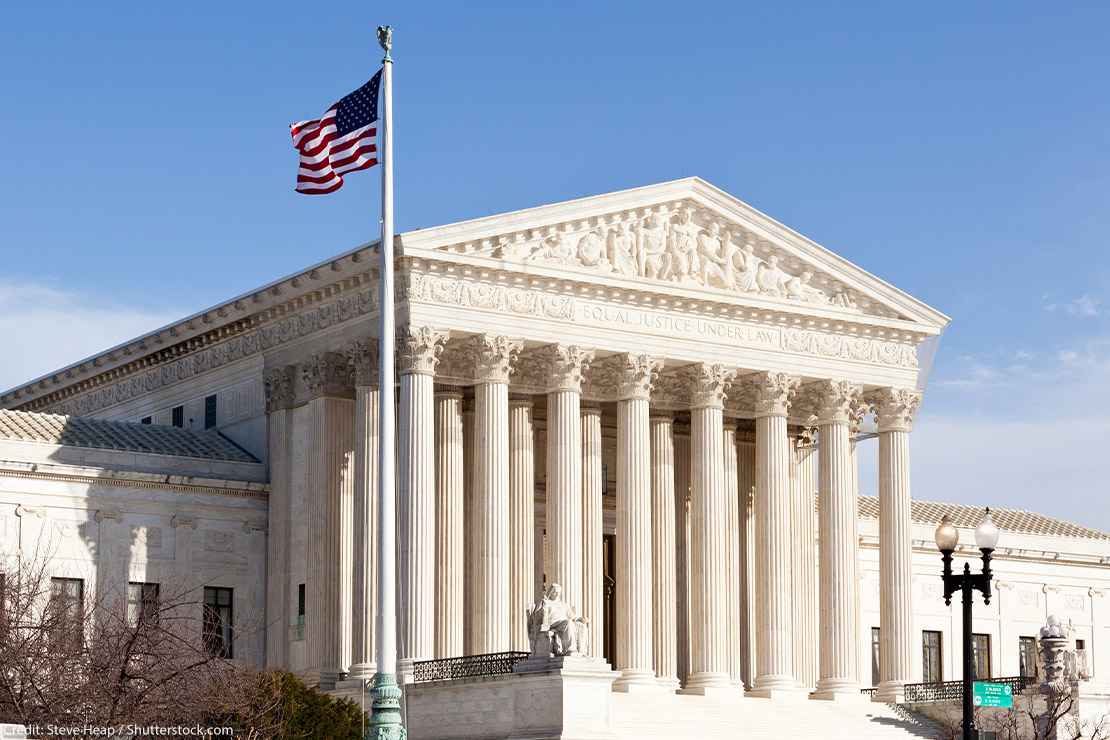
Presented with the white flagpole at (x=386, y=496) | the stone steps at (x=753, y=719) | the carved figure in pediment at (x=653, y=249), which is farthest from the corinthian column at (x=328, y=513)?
the white flagpole at (x=386, y=496)

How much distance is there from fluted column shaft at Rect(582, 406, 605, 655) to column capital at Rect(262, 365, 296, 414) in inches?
364

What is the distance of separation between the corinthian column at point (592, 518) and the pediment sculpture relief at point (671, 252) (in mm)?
5608

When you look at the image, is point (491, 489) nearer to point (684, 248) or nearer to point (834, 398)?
point (684, 248)

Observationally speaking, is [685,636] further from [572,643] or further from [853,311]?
[572,643]

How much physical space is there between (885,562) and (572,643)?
18.6m

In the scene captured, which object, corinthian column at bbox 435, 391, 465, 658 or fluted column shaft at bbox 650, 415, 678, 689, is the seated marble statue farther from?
fluted column shaft at bbox 650, 415, 678, 689

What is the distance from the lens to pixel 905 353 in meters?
70.1

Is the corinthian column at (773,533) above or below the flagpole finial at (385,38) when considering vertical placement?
below

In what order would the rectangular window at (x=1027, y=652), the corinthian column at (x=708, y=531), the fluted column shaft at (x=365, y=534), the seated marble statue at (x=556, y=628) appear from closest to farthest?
the seated marble statue at (x=556, y=628) → the fluted column shaft at (x=365, y=534) → the corinthian column at (x=708, y=531) → the rectangular window at (x=1027, y=652)

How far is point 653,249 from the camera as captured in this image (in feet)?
212

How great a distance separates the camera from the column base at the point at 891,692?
6681 cm

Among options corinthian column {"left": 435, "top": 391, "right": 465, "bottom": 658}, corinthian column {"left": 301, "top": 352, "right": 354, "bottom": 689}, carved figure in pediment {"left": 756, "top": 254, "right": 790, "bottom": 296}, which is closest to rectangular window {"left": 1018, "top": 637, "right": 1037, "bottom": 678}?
carved figure in pediment {"left": 756, "top": 254, "right": 790, "bottom": 296}

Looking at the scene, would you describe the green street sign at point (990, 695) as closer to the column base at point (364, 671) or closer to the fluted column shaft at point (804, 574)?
the column base at point (364, 671)

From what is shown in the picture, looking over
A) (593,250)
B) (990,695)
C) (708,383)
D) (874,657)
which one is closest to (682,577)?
(708,383)
